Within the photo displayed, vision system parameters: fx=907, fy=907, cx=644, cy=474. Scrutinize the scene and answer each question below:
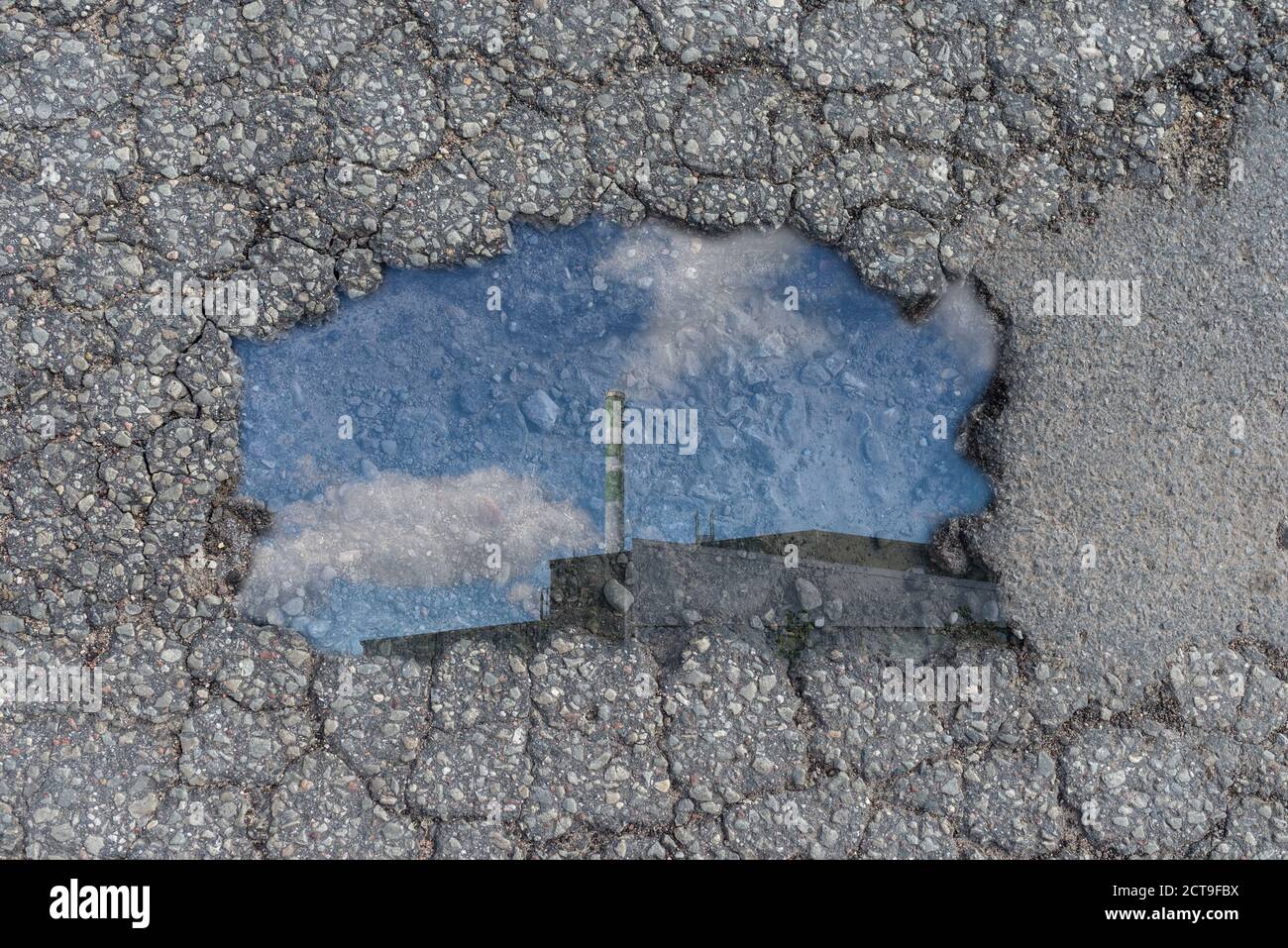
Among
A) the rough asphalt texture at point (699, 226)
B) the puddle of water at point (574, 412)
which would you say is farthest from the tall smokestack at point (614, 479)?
the rough asphalt texture at point (699, 226)

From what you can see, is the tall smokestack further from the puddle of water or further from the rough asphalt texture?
the rough asphalt texture

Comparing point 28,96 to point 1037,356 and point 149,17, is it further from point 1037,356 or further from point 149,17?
point 1037,356

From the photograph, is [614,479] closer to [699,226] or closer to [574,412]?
[574,412]

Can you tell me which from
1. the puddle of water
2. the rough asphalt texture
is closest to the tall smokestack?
the puddle of water

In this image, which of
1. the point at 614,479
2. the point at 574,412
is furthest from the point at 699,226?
the point at 614,479

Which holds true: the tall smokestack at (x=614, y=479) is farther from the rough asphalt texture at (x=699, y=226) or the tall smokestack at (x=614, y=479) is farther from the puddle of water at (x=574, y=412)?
the rough asphalt texture at (x=699, y=226)

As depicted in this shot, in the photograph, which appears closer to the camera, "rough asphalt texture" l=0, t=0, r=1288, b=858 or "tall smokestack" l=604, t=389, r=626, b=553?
"rough asphalt texture" l=0, t=0, r=1288, b=858

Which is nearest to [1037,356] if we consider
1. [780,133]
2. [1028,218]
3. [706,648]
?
[1028,218]
